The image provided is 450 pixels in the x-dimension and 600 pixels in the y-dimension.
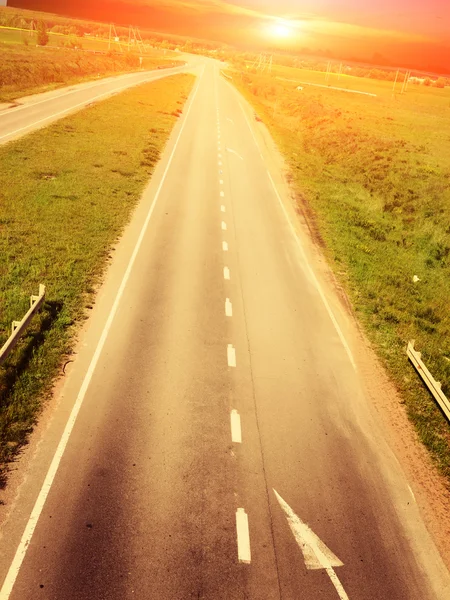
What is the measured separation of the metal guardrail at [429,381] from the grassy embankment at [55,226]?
10.8m

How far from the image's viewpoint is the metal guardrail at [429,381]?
1125 cm

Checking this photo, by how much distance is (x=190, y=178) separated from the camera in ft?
96.6

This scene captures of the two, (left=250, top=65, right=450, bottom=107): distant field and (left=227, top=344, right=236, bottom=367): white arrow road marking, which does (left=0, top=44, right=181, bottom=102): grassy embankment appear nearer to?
(left=250, top=65, right=450, bottom=107): distant field

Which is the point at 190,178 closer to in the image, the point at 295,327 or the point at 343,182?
the point at 343,182

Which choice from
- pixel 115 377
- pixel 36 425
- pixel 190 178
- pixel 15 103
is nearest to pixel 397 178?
pixel 190 178

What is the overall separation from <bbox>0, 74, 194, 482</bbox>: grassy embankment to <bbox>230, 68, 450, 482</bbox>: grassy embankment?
10525 millimetres

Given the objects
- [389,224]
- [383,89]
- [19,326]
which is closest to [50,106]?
[389,224]

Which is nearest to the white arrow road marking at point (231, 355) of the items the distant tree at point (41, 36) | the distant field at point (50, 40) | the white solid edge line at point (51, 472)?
the white solid edge line at point (51, 472)

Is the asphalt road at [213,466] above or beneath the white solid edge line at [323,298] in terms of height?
beneath

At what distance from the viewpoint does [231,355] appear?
1294 cm

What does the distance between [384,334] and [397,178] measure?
23048 millimetres

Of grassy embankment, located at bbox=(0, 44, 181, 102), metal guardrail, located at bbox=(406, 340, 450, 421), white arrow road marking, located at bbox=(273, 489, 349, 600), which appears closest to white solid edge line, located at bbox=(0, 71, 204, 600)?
white arrow road marking, located at bbox=(273, 489, 349, 600)

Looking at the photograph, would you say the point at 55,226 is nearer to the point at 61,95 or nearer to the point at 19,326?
the point at 19,326

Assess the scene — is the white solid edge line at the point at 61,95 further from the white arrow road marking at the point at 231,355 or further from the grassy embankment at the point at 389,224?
the white arrow road marking at the point at 231,355
